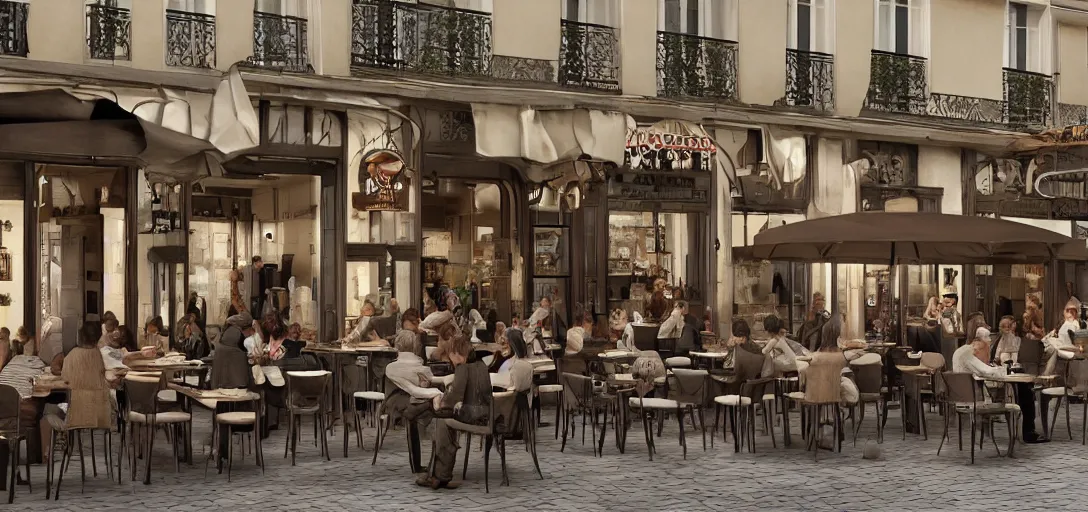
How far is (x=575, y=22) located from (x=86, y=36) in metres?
6.98

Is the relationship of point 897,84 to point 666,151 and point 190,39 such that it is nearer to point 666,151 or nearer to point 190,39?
point 666,151

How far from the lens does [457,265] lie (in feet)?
66.4

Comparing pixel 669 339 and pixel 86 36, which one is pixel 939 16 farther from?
pixel 86 36

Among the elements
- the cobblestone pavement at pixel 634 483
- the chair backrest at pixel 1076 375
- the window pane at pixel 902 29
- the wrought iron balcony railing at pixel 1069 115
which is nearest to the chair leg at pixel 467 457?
the cobblestone pavement at pixel 634 483

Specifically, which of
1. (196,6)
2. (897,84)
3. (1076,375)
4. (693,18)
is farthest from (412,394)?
(897,84)

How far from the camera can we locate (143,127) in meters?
8.68

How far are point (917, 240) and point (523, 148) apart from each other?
22.0ft

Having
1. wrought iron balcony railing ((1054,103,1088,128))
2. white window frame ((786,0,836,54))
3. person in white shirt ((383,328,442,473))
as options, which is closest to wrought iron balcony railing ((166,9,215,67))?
person in white shirt ((383,328,442,473))

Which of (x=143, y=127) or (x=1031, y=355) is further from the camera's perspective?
(x=1031, y=355)

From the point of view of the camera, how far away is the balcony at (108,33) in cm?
1570

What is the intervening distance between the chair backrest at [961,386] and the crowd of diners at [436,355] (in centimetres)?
83

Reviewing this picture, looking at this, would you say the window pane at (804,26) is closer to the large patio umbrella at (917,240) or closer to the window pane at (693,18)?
the window pane at (693,18)

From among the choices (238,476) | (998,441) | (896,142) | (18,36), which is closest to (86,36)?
(18,36)

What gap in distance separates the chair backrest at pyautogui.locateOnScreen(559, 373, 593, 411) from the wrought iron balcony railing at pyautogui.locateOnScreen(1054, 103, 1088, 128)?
15958 mm
